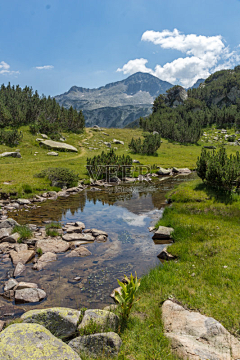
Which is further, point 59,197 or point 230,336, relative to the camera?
point 59,197

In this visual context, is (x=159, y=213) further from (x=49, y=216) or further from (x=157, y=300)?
(x=157, y=300)

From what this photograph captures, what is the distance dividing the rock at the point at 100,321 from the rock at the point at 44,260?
16.2 ft

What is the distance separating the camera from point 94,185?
→ 102 ft

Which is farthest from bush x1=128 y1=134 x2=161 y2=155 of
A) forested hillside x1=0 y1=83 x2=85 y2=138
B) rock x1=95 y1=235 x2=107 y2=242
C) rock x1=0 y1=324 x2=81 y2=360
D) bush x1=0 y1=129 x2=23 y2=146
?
rock x1=0 y1=324 x2=81 y2=360

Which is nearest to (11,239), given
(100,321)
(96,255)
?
(96,255)

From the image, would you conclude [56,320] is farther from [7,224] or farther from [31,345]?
[7,224]

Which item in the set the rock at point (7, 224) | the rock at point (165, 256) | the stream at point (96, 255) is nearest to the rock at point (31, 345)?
the stream at point (96, 255)

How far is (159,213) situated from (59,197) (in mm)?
11652

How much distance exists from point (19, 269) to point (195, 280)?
7.46 metres

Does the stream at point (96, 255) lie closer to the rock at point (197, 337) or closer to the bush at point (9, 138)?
the rock at point (197, 337)

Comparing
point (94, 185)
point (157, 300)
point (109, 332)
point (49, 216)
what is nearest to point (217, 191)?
point (157, 300)

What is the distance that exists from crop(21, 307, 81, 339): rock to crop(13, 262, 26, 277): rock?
428 cm

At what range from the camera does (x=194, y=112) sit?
13938 centimetres

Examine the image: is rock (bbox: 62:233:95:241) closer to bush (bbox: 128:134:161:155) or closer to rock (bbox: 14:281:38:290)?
rock (bbox: 14:281:38:290)
